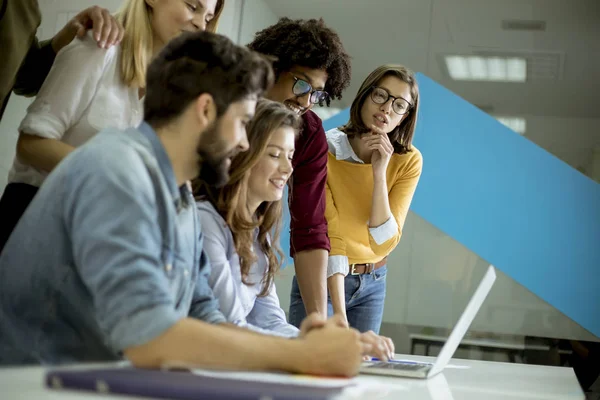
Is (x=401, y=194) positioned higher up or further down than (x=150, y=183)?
further down

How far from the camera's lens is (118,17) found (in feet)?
6.38

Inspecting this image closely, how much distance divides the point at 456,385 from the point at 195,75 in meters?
0.88

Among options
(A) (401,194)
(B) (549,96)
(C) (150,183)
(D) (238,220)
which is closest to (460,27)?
(B) (549,96)

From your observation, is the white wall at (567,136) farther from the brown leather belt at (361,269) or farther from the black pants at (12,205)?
the black pants at (12,205)

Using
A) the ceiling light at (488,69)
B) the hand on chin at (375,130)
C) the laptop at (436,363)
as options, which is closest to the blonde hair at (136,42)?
the laptop at (436,363)

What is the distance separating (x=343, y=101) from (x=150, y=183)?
3.47 m

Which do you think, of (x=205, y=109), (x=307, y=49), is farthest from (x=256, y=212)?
(x=205, y=109)

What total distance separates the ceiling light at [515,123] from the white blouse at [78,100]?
3055 mm

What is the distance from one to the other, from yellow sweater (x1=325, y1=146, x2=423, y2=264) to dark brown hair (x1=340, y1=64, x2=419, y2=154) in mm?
57

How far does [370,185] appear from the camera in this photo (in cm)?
277

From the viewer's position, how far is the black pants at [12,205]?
5.54 ft

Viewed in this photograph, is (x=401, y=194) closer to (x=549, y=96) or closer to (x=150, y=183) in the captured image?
(x=150, y=183)

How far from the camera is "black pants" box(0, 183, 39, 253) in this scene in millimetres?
1689

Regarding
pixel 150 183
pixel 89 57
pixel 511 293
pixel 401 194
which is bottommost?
pixel 511 293
